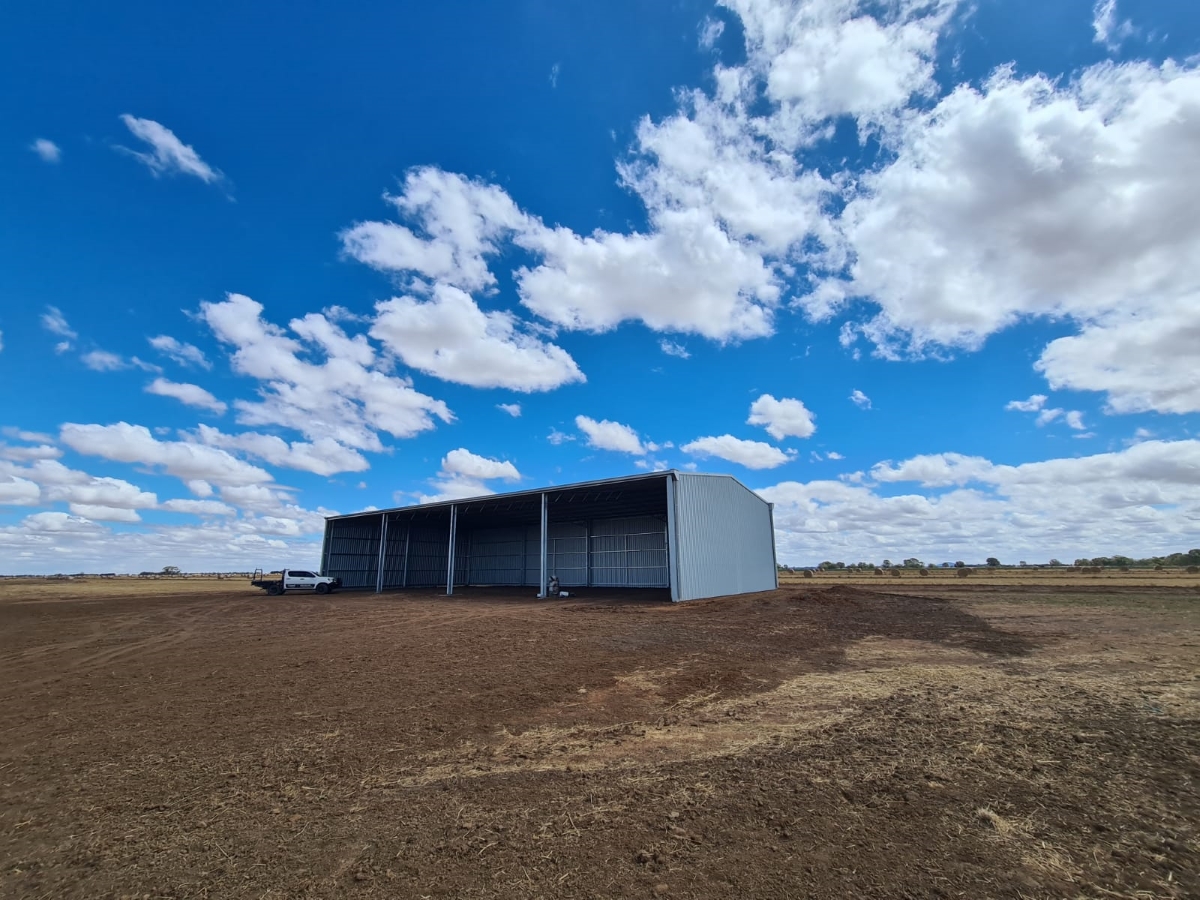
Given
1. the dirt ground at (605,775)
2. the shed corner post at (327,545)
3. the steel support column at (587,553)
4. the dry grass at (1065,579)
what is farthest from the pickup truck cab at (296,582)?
the dry grass at (1065,579)

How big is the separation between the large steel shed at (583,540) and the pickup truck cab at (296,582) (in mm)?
2895

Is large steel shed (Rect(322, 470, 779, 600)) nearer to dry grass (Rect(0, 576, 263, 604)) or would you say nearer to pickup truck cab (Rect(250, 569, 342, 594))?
pickup truck cab (Rect(250, 569, 342, 594))

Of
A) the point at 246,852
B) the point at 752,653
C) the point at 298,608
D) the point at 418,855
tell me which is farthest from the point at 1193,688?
the point at 298,608

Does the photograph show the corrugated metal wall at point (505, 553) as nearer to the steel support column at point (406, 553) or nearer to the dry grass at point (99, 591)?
the steel support column at point (406, 553)

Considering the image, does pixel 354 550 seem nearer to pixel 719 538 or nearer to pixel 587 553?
pixel 587 553

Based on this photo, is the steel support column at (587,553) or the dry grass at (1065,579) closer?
the steel support column at (587,553)

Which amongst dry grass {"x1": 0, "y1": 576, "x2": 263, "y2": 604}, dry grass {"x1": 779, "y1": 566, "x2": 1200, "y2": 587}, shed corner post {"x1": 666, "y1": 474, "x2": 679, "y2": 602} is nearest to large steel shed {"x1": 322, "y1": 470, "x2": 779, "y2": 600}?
shed corner post {"x1": 666, "y1": 474, "x2": 679, "y2": 602}

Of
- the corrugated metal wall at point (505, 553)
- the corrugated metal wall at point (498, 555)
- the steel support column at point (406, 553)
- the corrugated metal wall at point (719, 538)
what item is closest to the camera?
the corrugated metal wall at point (719, 538)

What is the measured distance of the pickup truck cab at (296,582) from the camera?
4253 centimetres

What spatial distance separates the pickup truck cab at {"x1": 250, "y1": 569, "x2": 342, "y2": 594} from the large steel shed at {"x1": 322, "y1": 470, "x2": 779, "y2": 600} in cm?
289

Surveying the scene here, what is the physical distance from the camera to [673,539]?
27.8 m

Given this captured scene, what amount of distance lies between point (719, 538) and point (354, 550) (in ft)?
112

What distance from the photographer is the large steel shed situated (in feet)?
97.6

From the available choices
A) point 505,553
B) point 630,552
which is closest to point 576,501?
point 630,552
